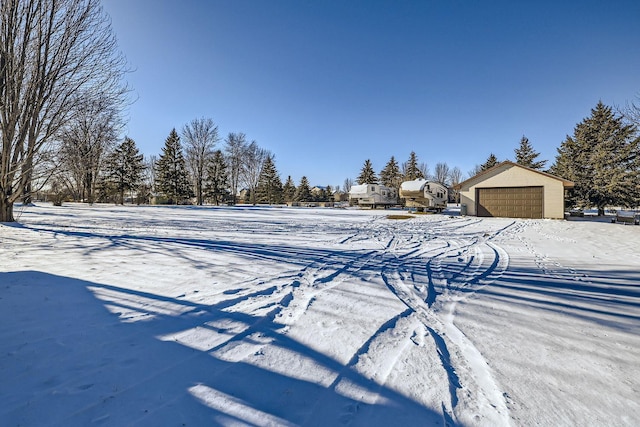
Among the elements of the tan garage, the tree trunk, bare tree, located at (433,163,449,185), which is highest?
bare tree, located at (433,163,449,185)

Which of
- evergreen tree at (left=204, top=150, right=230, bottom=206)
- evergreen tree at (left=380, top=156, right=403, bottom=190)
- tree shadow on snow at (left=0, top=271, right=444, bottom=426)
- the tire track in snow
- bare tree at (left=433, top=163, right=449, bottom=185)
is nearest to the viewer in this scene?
tree shadow on snow at (left=0, top=271, right=444, bottom=426)

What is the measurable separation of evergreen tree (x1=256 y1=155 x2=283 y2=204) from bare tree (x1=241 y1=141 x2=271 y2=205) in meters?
1.56

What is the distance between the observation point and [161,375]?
6.46 ft

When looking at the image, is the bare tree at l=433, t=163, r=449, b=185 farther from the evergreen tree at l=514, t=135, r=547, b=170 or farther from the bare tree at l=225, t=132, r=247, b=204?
the bare tree at l=225, t=132, r=247, b=204

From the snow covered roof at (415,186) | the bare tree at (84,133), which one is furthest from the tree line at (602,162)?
the bare tree at (84,133)

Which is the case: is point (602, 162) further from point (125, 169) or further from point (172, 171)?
point (125, 169)

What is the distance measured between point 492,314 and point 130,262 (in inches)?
237

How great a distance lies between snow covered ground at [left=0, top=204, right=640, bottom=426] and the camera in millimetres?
1683

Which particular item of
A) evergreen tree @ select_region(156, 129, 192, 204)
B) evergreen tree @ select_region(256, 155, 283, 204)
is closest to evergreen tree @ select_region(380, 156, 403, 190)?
evergreen tree @ select_region(256, 155, 283, 204)

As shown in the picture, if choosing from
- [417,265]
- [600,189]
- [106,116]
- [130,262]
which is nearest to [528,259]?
[417,265]

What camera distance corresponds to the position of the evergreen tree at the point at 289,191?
45219mm

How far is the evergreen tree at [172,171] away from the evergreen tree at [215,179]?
3.15 m

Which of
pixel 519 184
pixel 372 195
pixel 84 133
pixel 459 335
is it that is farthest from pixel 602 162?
pixel 84 133

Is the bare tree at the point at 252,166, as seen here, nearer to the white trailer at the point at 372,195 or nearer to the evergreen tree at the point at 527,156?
the white trailer at the point at 372,195
